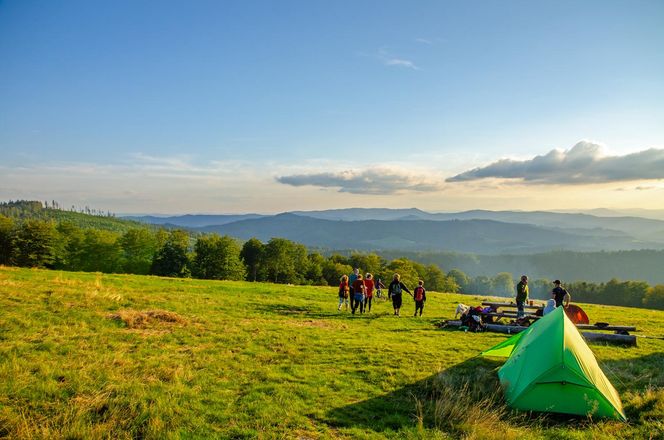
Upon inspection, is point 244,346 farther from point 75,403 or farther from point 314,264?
point 314,264

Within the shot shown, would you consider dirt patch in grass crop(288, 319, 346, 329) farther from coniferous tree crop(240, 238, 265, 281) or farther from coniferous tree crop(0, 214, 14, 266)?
coniferous tree crop(0, 214, 14, 266)

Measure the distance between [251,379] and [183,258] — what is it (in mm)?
70449

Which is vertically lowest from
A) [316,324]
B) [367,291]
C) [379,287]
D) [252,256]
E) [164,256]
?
[252,256]

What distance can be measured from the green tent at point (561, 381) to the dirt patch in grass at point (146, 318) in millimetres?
12151

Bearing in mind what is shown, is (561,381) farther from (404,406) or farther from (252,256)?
(252,256)

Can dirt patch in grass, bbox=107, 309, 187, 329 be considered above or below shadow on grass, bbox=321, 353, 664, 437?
above

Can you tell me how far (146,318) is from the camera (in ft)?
48.0

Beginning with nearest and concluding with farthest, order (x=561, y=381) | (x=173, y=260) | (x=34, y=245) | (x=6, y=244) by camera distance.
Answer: (x=561, y=381) → (x=34, y=245) → (x=6, y=244) → (x=173, y=260)

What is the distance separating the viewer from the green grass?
7.26 metres

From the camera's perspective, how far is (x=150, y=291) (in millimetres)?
22531

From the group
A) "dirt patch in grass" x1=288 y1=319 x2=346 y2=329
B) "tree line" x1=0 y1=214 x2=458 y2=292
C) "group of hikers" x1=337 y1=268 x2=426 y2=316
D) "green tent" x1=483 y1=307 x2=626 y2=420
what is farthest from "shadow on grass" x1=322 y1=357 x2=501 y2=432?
"tree line" x1=0 y1=214 x2=458 y2=292

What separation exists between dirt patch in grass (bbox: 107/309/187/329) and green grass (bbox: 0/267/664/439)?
4 cm

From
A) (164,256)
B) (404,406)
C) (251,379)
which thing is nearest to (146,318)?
(251,379)

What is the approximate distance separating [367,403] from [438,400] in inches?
66.1
